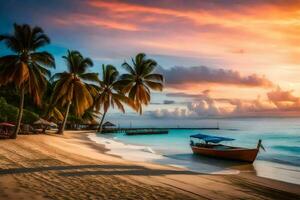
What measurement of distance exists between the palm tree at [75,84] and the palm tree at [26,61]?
30.3ft

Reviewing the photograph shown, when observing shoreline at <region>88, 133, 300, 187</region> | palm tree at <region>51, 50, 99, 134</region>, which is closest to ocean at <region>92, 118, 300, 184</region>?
shoreline at <region>88, 133, 300, 187</region>

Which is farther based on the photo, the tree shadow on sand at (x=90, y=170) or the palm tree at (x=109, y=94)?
the palm tree at (x=109, y=94)

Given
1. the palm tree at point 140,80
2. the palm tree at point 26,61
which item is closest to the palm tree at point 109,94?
the palm tree at point 140,80

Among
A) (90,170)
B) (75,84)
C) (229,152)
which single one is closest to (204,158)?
(229,152)

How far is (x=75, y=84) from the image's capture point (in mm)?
39719

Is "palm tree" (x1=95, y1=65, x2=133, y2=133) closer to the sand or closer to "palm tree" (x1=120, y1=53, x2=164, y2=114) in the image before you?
"palm tree" (x1=120, y1=53, x2=164, y2=114)

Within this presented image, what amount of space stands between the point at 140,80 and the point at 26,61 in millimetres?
22252

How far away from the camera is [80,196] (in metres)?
9.51

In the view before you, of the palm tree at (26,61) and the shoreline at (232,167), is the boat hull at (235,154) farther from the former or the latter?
the palm tree at (26,61)

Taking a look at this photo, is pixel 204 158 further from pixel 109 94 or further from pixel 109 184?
pixel 109 94

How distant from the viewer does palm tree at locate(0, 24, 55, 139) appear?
27.5 meters

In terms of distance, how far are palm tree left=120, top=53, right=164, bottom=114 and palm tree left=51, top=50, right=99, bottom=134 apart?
7.45 meters

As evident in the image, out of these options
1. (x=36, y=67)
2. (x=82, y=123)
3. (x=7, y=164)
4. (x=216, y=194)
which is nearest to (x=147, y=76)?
(x=36, y=67)

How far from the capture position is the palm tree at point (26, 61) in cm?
2750
